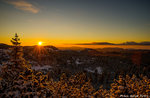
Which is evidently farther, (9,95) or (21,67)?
(21,67)

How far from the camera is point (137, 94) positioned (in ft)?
21.2

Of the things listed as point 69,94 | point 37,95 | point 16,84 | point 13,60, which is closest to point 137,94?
point 69,94

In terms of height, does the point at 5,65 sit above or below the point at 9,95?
above

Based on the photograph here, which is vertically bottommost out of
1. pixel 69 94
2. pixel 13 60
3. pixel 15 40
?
pixel 69 94

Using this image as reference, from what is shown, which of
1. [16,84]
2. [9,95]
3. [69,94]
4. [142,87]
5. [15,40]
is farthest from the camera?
[69,94]

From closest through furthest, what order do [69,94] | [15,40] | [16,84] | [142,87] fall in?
[16,84] → [15,40] → [142,87] → [69,94]

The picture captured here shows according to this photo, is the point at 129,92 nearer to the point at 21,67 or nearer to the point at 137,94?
the point at 137,94

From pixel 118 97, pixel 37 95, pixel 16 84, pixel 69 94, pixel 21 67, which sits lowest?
pixel 69 94

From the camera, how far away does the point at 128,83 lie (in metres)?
7.19

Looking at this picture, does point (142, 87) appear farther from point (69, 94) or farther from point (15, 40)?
point (15, 40)

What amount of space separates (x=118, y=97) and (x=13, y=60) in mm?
7421

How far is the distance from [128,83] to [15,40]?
8.60m

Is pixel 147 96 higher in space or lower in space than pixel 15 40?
lower

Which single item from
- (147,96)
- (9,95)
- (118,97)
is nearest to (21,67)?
(9,95)
